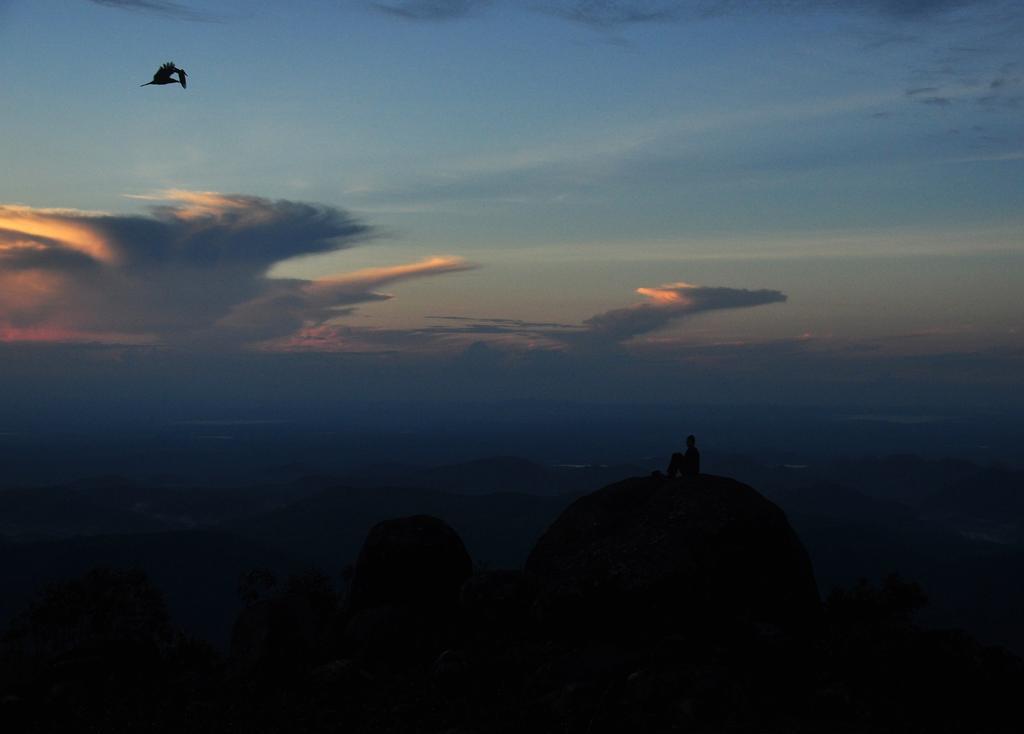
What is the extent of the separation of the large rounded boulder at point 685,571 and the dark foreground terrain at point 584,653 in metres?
0.05

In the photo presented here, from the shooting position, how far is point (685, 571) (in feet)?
78.6

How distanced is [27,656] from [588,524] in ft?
56.1

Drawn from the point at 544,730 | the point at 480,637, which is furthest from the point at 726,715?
the point at 480,637

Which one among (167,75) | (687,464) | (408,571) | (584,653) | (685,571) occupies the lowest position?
(584,653)

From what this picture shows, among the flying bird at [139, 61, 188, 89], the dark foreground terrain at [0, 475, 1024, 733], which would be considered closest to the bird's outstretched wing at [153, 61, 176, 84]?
the flying bird at [139, 61, 188, 89]

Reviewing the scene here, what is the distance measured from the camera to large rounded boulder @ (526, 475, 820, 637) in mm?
23797

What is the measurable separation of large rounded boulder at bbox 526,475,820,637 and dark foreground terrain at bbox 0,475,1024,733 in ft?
0.18

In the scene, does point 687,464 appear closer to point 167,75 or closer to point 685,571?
point 685,571

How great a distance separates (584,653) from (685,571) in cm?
362

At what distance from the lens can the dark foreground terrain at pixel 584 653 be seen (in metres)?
18.1

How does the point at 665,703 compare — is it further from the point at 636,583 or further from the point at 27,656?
the point at 27,656

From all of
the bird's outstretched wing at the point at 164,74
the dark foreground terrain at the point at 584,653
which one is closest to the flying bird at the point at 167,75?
the bird's outstretched wing at the point at 164,74

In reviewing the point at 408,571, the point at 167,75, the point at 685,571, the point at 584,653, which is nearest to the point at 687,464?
the point at 685,571

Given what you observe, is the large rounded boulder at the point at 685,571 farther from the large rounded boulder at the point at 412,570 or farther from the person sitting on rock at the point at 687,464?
the large rounded boulder at the point at 412,570
